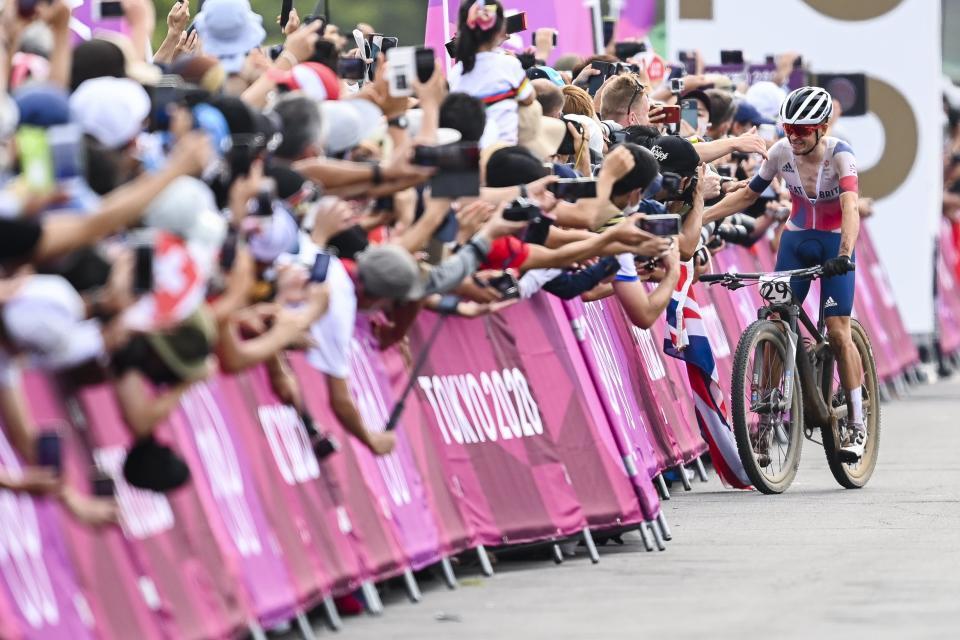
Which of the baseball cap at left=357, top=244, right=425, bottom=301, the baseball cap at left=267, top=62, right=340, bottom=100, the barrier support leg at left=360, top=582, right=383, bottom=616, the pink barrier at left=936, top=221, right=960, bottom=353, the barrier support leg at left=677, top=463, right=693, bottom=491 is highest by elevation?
the baseball cap at left=267, top=62, right=340, bottom=100

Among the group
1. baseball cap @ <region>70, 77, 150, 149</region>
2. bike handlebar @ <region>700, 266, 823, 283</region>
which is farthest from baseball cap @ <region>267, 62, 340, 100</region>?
bike handlebar @ <region>700, 266, 823, 283</region>

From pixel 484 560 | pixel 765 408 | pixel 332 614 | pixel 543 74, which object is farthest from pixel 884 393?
pixel 332 614

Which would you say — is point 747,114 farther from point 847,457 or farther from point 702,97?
point 847,457

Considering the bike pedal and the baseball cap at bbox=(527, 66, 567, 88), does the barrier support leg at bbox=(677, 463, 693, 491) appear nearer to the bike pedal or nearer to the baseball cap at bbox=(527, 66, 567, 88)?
the bike pedal

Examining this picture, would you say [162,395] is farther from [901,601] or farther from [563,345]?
[563,345]

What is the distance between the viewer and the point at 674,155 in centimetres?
1385

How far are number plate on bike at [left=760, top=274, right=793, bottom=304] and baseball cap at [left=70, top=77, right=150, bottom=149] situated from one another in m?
7.17

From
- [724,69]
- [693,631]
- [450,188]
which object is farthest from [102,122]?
[724,69]

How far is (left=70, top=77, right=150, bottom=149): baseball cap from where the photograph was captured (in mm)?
8047

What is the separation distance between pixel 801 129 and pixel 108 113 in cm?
765

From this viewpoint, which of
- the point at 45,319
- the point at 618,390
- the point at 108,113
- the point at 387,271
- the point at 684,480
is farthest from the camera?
the point at 684,480

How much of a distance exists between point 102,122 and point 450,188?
7.48 ft

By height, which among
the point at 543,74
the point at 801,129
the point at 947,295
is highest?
the point at 543,74

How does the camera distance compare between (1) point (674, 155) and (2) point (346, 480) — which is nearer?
(2) point (346, 480)
